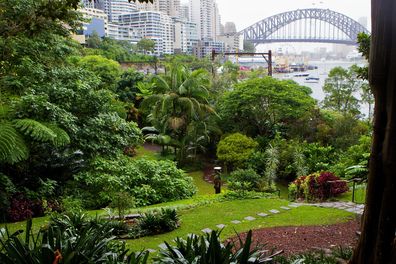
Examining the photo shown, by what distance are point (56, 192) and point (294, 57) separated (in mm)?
58722

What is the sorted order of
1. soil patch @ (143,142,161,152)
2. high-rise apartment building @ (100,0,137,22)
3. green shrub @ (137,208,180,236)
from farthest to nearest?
high-rise apartment building @ (100,0,137,22)
soil patch @ (143,142,161,152)
green shrub @ (137,208,180,236)

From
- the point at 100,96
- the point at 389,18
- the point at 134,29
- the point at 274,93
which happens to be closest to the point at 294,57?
the point at 134,29

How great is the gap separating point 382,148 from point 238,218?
15.5ft

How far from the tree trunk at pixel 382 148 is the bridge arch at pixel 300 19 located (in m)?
39.2

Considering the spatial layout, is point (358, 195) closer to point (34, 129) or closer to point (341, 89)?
point (34, 129)

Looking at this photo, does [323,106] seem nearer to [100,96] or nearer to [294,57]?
[100,96]

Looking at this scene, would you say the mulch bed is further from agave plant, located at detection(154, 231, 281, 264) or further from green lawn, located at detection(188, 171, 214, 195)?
green lawn, located at detection(188, 171, 214, 195)

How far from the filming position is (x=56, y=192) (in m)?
8.59

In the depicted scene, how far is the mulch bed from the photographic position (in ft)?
16.7

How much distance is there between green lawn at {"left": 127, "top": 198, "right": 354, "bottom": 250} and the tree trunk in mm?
3098

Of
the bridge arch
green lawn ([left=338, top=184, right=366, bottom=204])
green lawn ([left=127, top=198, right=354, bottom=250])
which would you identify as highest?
the bridge arch

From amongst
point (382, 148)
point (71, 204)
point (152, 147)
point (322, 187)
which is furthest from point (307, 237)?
point (152, 147)

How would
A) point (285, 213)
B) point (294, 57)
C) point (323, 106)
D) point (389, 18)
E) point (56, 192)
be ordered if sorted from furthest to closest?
point (294, 57) → point (323, 106) → point (56, 192) → point (285, 213) → point (389, 18)

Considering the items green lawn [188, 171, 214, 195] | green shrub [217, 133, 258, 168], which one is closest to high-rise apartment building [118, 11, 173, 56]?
green lawn [188, 171, 214, 195]
